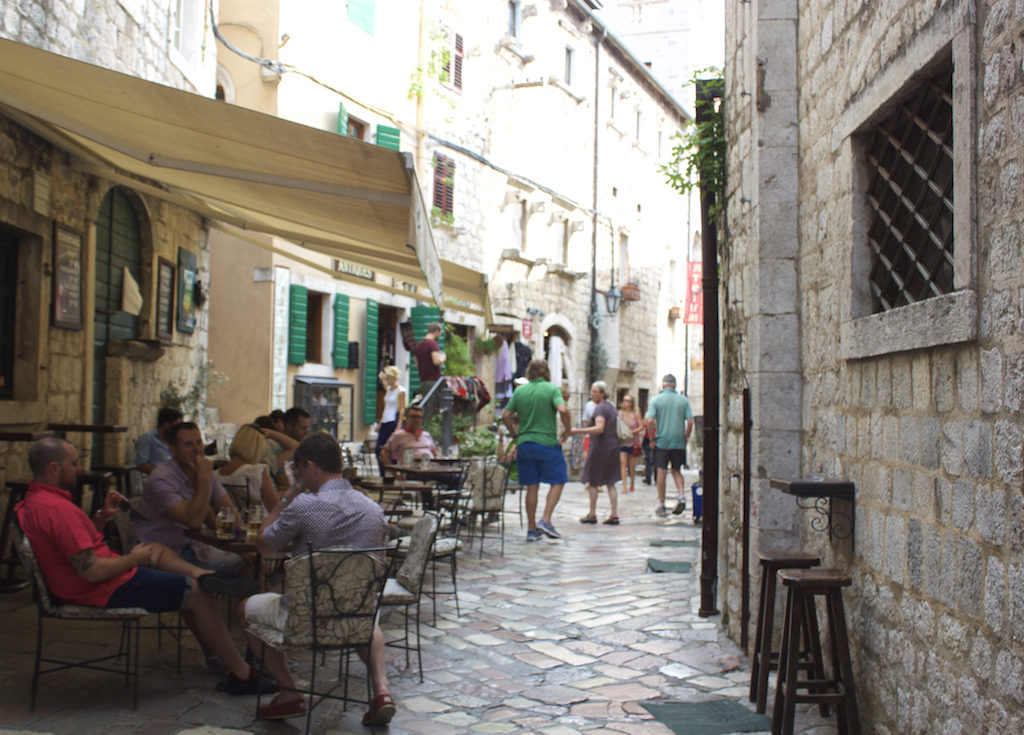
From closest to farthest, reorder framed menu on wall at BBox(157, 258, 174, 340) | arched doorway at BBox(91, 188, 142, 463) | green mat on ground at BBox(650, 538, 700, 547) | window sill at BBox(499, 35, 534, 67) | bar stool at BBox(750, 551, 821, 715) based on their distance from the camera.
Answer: bar stool at BBox(750, 551, 821, 715)
arched doorway at BBox(91, 188, 142, 463)
green mat on ground at BBox(650, 538, 700, 547)
framed menu on wall at BBox(157, 258, 174, 340)
window sill at BBox(499, 35, 534, 67)

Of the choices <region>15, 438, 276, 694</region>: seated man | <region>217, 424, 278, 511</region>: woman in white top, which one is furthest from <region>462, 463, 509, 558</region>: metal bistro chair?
<region>15, 438, 276, 694</region>: seated man

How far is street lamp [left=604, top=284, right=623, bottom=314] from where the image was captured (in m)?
23.2

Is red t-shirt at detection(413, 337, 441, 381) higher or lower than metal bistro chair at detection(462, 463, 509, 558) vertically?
higher

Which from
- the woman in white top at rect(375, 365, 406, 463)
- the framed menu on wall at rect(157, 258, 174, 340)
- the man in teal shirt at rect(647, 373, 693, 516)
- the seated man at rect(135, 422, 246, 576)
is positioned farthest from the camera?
the man in teal shirt at rect(647, 373, 693, 516)

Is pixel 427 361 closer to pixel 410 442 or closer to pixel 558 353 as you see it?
pixel 410 442

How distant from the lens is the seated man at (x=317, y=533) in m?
3.86

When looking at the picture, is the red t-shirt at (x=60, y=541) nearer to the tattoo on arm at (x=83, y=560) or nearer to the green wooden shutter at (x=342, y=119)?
the tattoo on arm at (x=83, y=560)

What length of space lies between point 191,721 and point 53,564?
2.68ft

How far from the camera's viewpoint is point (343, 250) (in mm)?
7480

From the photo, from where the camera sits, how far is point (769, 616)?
418 cm

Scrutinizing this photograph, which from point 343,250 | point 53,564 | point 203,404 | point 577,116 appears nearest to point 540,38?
point 577,116

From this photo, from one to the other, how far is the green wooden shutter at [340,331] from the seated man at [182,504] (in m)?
9.75

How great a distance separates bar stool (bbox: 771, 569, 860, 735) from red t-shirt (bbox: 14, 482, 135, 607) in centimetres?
266

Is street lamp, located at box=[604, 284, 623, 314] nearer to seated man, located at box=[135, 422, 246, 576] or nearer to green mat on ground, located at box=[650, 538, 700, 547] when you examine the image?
green mat on ground, located at box=[650, 538, 700, 547]
